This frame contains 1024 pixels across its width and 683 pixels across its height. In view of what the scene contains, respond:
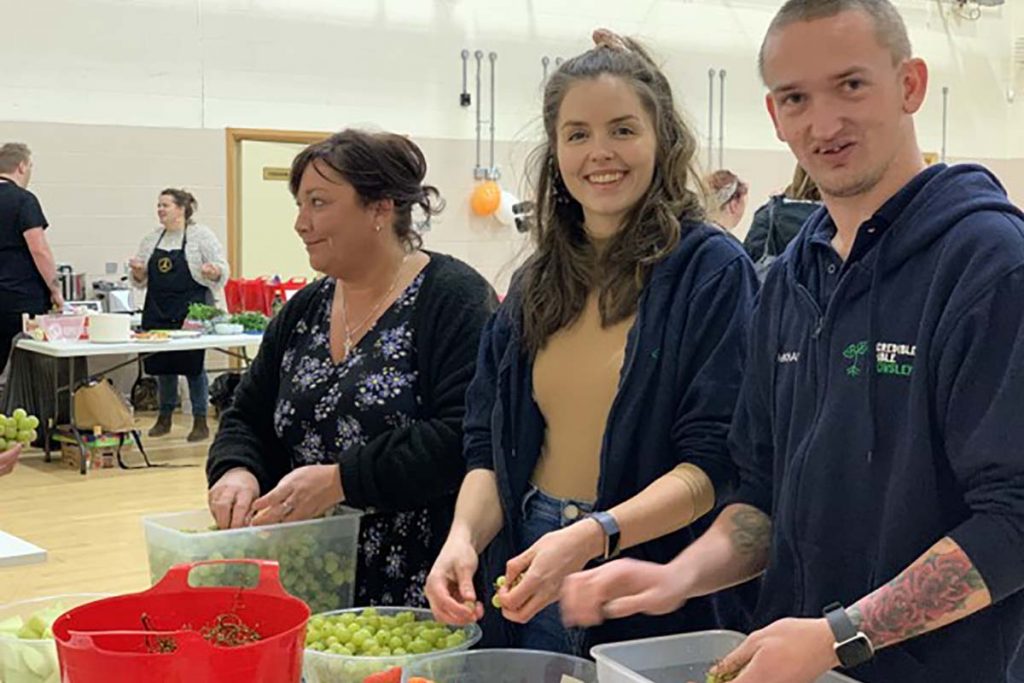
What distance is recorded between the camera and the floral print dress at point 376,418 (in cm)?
223

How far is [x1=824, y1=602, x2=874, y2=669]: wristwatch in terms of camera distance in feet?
4.31

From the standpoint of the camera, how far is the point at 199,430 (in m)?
8.18

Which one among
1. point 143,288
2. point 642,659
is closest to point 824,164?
point 642,659

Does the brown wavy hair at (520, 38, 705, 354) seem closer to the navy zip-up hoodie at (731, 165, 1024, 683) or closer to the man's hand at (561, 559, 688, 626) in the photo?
the navy zip-up hoodie at (731, 165, 1024, 683)

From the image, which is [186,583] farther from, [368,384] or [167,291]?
[167,291]

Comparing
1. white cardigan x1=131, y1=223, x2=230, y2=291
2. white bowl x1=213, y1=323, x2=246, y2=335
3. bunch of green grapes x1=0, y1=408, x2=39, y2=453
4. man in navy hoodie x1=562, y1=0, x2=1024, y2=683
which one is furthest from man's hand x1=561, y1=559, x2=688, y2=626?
white cardigan x1=131, y1=223, x2=230, y2=291

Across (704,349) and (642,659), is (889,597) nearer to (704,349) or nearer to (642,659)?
(642,659)

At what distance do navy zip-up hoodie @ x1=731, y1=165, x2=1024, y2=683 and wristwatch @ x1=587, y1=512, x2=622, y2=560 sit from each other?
0.21 meters

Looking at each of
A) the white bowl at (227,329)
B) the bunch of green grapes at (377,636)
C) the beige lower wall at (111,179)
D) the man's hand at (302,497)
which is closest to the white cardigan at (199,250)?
the white bowl at (227,329)

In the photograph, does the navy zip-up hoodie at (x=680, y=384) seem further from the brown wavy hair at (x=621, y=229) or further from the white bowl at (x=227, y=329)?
the white bowl at (x=227, y=329)

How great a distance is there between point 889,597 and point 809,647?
0.10 m

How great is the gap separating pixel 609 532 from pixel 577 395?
277mm

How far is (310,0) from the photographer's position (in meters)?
9.41

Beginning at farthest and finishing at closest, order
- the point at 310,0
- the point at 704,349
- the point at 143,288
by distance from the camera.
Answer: the point at 310,0 → the point at 143,288 → the point at 704,349
